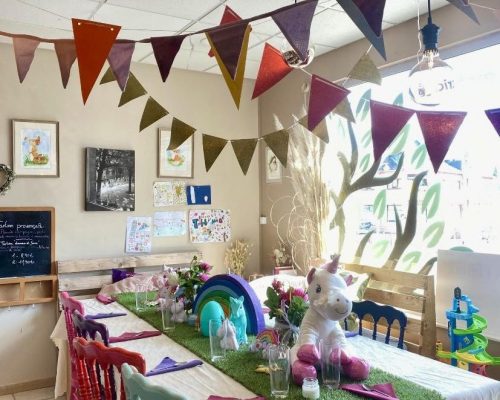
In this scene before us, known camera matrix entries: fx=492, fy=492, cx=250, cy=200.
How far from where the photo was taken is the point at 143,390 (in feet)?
3.64

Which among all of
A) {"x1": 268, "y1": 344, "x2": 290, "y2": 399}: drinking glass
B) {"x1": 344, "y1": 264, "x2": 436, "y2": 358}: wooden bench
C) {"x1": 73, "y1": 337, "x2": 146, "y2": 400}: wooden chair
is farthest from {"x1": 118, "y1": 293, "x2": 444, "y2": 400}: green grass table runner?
{"x1": 344, "y1": 264, "x2": 436, "y2": 358}: wooden bench

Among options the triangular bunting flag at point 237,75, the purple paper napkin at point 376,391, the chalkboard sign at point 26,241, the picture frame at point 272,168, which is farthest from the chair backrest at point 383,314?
the chalkboard sign at point 26,241

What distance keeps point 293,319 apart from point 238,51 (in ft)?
3.40

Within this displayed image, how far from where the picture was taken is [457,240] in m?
2.92

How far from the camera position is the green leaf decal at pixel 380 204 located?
3414 mm

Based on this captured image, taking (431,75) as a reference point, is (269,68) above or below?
above

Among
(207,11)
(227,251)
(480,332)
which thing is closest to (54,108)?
(207,11)

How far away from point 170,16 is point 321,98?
1.50 m

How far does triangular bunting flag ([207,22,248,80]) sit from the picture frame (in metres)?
2.57

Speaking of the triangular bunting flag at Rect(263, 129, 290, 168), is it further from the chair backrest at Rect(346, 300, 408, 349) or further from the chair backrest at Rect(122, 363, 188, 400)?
the chair backrest at Rect(122, 363, 188, 400)

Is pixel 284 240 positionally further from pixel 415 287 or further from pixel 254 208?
pixel 415 287

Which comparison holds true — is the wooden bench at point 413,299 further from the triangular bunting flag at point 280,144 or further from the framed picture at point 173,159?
the framed picture at point 173,159

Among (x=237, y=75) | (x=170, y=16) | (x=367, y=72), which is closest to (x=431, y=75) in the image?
(x=367, y=72)

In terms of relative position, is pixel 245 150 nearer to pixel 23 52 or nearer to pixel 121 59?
pixel 121 59
